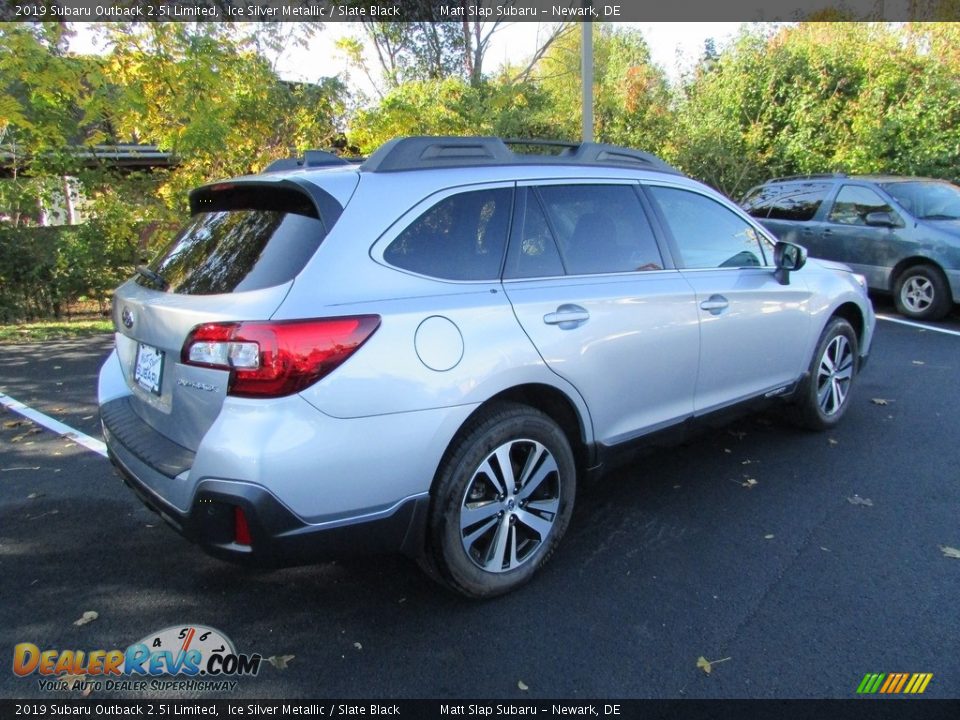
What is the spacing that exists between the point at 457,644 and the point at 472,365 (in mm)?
1068

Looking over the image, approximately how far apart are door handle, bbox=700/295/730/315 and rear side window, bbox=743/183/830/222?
6.42 meters

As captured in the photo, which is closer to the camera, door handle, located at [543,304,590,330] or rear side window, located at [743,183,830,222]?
door handle, located at [543,304,590,330]

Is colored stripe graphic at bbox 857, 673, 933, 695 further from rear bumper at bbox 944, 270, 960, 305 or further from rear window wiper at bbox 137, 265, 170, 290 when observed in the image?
rear bumper at bbox 944, 270, 960, 305

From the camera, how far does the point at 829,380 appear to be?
15.3 ft

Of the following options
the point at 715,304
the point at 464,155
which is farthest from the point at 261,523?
the point at 715,304

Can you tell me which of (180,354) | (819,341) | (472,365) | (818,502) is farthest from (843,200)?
(180,354)

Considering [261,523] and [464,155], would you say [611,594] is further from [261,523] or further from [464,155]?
[464,155]

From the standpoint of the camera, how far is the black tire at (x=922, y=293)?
312 inches

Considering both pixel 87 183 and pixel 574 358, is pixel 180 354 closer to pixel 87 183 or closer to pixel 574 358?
pixel 574 358

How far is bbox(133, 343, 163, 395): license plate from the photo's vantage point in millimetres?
2586

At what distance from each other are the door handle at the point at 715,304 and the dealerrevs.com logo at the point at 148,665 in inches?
105

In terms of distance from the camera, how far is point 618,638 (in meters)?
2.58

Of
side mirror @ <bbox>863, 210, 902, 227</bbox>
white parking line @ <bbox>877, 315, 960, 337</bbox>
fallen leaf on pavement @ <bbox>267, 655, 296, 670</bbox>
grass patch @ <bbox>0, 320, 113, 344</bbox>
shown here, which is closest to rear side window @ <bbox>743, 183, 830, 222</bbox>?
side mirror @ <bbox>863, 210, 902, 227</bbox>
